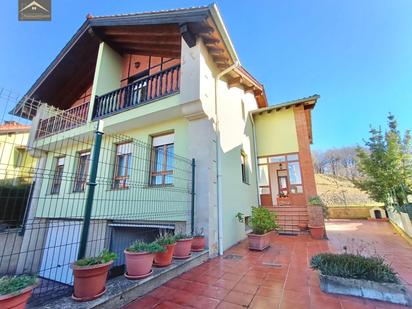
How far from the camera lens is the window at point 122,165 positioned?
6020 mm

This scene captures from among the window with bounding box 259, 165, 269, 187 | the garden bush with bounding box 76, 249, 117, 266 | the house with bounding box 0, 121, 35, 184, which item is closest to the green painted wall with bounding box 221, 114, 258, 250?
the window with bounding box 259, 165, 269, 187

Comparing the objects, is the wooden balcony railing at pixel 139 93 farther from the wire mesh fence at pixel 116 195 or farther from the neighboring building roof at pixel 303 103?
the neighboring building roof at pixel 303 103

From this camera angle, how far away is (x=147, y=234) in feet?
21.2

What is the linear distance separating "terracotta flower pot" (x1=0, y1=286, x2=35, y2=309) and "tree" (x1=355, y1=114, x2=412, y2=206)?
1105 centimetres

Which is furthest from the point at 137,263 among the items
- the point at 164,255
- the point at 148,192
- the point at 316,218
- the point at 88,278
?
the point at 316,218

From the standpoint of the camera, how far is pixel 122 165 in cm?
655

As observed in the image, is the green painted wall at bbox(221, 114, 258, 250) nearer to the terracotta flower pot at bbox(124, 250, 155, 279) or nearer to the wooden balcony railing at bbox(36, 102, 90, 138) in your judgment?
the terracotta flower pot at bbox(124, 250, 155, 279)

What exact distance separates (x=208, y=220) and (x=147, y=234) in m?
3.06

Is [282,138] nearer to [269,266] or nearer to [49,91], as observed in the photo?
[269,266]

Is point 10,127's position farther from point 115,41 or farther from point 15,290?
point 115,41

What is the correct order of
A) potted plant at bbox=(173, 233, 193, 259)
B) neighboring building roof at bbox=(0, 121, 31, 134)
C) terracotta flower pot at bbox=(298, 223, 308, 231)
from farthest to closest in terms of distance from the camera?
terracotta flower pot at bbox=(298, 223, 308, 231), potted plant at bbox=(173, 233, 193, 259), neighboring building roof at bbox=(0, 121, 31, 134)

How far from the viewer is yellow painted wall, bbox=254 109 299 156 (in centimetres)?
956

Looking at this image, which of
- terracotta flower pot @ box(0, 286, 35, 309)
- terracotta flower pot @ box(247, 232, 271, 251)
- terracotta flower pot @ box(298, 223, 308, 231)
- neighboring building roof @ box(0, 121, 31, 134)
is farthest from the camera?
terracotta flower pot @ box(298, 223, 308, 231)

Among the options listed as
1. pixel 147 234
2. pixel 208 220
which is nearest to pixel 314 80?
pixel 208 220
